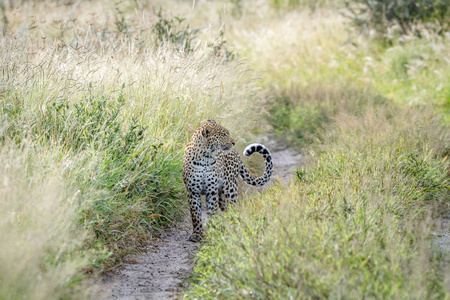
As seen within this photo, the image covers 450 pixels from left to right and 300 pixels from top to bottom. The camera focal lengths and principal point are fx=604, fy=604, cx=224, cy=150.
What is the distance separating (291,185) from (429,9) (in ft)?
33.5

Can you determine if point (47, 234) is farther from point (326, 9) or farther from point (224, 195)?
point (326, 9)

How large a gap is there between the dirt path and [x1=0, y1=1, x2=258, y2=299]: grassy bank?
0.13m

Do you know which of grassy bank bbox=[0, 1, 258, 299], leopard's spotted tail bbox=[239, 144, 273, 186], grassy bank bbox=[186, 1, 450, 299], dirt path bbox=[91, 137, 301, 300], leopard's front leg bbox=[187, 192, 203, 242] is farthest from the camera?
leopard's spotted tail bbox=[239, 144, 273, 186]

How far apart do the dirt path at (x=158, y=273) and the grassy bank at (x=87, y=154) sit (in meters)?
0.13

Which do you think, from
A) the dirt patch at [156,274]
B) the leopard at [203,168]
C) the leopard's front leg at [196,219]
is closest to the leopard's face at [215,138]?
the leopard at [203,168]

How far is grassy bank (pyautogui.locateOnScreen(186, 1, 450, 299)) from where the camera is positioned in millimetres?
3510

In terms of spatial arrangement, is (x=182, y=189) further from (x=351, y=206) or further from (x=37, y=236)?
(x=37, y=236)

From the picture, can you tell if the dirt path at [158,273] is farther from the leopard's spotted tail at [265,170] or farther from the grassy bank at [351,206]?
the leopard's spotted tail at [265,170]

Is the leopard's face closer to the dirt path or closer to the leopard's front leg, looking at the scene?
the leopard's front leg

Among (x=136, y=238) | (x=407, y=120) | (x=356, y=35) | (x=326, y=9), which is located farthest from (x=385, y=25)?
(x=136, y=238)

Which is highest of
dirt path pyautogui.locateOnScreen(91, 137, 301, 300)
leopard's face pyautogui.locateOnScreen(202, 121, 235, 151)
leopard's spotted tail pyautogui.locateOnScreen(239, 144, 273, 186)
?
leopard's face pyautogui.locateOnScreen(202, 121, 235, 151)

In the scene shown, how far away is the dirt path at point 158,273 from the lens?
423 centimetres

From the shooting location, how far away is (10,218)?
386 centimetres

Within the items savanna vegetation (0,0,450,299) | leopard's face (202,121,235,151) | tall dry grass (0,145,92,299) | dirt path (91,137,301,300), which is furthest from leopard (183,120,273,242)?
tall dry grass (0,145,92,299)
